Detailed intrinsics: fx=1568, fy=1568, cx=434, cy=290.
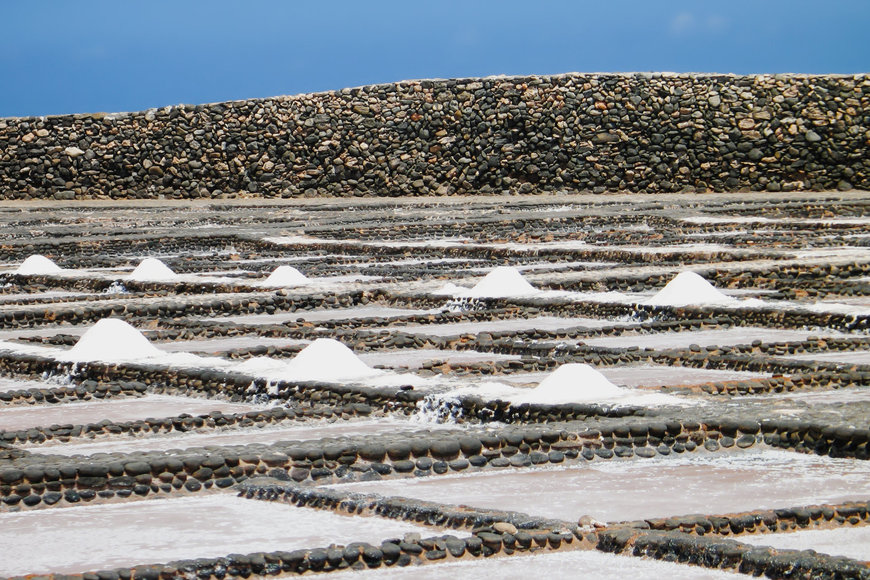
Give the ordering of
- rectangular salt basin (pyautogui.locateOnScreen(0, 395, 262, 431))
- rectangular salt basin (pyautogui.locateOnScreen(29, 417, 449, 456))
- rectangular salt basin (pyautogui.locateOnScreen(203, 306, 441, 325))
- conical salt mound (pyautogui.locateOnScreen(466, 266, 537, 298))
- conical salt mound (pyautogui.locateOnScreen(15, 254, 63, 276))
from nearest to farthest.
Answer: rectangular salt basin (pyautogui.locateOnScreen(29, 417, 449, 456)) < rectangular salt basin (pyautogui.locateOnScreen(0, 395, 262, 431)) < rectangular salt basin (pyautogui.locateOnScreen(203, 306, 441, 325)) < conical salt mound (pyautogui.locateOnScreen(466, 266, 537, 298)) < conical salt mound (pyautogui.locateOnScreen(15, 254, 63, 276))

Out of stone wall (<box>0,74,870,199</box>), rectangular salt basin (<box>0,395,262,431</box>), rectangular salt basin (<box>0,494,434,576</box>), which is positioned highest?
stone wall (<box>0,74,870,199</box>)

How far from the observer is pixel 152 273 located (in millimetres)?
8586

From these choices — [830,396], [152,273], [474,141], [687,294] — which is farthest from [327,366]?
[474,141]

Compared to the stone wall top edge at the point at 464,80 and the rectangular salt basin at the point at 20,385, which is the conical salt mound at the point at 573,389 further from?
the stone wall top edge at the point at 464,80

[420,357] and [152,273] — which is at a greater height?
[152,273]

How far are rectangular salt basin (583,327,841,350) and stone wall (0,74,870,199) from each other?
16.6 metres

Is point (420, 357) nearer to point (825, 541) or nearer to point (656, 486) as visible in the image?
point (656, 486)

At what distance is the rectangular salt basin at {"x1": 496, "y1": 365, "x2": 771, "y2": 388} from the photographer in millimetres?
4469

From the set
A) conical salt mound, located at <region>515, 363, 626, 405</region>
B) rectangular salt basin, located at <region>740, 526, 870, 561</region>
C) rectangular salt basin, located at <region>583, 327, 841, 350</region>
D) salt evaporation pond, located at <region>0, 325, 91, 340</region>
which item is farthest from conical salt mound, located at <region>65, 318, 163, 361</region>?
rectangular salt basin, located at <region>740, 526, 870, 561</region>

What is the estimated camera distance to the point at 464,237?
40.1 feet

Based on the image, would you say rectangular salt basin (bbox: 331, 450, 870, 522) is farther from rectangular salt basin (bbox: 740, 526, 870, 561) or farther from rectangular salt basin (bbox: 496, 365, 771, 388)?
rectangular salt basin (bbox: 496, 365, 771, 388)

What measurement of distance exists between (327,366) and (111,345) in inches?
38.0

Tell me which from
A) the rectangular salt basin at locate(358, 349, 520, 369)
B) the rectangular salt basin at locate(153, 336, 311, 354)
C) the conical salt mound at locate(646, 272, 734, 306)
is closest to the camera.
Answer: the rectangular salt basin at locate(358, 349, 520, 369)

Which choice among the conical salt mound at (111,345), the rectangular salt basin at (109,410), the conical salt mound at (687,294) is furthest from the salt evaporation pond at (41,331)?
the conical salt mound at (687,294)
